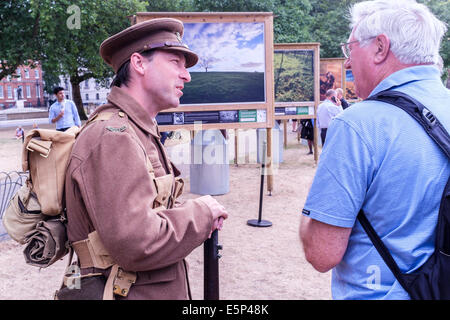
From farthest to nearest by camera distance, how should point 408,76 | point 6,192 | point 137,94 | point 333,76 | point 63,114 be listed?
1. point 333,76
2. point 63,114
3. point 6,192
4. point 137,94
5. point 408,76

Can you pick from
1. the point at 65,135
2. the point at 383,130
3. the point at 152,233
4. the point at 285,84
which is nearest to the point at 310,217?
the point at 383,130

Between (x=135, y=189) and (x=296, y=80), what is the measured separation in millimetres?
9991

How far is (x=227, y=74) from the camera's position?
Answer: 7.30m

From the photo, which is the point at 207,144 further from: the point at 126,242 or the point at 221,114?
the point at 126,242

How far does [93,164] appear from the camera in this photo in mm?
1525

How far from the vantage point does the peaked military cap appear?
182 cm

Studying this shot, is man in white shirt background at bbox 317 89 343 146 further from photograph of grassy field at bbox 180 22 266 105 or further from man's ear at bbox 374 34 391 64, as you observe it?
man's ear at bbox 374 34 391 64

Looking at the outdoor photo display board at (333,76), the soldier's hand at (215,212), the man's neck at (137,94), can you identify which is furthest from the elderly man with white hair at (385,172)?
the outdoor photo display board at (333,76)

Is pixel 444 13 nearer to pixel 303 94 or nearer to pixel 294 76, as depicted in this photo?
pixel 303 94

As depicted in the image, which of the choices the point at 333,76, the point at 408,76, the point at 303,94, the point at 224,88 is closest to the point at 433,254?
the point at 408,76

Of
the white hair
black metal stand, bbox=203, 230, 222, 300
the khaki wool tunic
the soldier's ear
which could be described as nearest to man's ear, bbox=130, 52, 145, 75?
the soldier's ear

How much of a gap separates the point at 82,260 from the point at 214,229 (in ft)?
1.67

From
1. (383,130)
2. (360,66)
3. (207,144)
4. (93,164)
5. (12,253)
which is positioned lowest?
(12,253)

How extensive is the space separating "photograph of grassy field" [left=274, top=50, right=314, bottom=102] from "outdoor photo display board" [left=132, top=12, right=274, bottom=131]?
12.2ft
